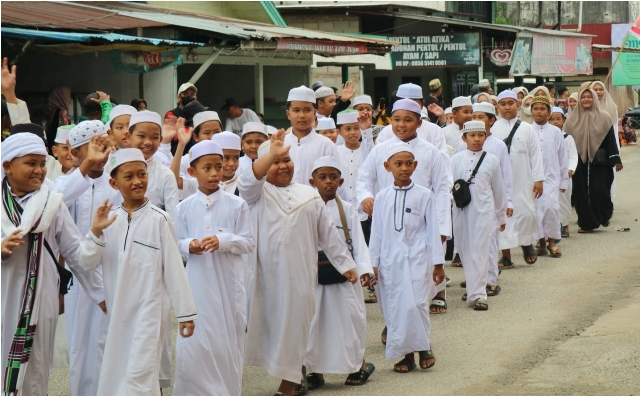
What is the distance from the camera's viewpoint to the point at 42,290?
5543 millimetres

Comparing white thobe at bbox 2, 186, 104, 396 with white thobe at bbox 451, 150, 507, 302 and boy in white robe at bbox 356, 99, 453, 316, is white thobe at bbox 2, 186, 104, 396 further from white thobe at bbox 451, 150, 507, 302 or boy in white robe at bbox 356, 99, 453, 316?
white thobe at bbox 451, 150, 507, 302

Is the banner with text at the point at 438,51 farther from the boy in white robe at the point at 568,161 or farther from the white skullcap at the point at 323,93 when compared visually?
the white skullcap at the point at 323,93

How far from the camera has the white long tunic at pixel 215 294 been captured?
6.27 m

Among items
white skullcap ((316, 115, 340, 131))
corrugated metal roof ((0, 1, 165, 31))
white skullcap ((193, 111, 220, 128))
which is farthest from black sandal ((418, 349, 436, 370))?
corrugated metal roof ((0, 1, 165, 31))

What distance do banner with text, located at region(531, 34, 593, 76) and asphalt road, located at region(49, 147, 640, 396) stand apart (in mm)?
19046

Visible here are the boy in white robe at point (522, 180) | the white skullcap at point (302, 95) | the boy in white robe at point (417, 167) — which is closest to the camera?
the white skullcap at point (302, 95)

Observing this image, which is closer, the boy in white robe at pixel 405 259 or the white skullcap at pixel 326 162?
the white skullcap at pixel 326 162

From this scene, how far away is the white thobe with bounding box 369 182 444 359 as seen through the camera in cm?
757

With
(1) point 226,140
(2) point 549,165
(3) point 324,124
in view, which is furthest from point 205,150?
(2) point 549,165

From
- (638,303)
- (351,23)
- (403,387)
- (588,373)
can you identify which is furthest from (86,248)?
(351,23)

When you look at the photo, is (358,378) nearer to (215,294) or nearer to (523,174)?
(215,294)

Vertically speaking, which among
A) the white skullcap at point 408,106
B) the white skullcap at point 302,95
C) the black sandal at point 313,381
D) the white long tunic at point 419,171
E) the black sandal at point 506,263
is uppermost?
the white skullcap at point 302,95

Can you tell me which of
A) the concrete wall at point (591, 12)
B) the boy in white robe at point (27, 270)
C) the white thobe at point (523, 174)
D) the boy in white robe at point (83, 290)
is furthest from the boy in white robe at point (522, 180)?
the concrete wall at point (591, 12)

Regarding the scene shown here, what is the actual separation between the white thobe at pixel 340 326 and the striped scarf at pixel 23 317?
2214 millimetres
